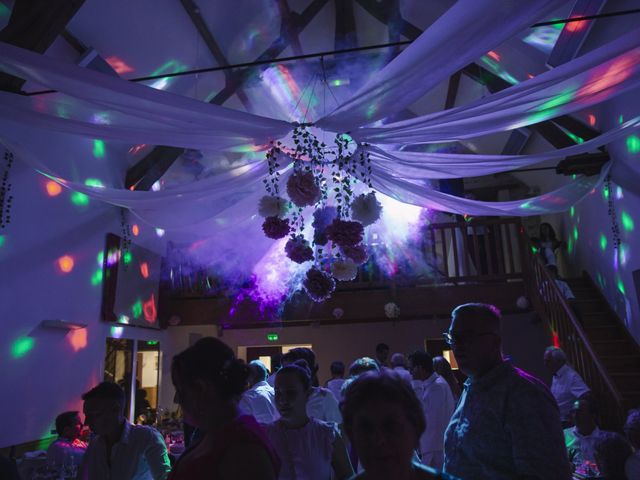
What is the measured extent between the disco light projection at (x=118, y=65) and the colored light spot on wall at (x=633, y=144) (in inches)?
249

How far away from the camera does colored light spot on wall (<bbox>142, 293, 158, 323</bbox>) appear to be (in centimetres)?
827

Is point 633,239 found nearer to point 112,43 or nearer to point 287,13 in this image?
point 287,13

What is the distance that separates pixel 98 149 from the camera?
7195 millimetres

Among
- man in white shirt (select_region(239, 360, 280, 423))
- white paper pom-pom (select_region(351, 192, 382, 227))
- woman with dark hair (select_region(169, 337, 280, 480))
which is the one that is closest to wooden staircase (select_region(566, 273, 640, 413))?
white paper pom-pom (select_region(351, 192, 382, 227))

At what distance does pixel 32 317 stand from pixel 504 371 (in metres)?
5.49

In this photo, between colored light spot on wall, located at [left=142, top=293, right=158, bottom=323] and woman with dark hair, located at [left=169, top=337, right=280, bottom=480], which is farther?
colored light spot on wall, located at [left=142, top=293, right=158, bottom=323]

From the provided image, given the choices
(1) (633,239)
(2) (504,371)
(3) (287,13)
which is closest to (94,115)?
(2) (504,371)

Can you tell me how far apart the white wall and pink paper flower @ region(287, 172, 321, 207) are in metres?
3.20

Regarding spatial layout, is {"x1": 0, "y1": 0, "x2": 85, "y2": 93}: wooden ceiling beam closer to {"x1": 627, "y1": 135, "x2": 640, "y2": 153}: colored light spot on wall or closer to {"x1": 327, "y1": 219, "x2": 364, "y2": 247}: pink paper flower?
{"x1": 327, "y1": 219, "x2": 364, "y2": 247}: pink paper flower

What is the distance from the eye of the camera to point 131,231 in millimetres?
8047

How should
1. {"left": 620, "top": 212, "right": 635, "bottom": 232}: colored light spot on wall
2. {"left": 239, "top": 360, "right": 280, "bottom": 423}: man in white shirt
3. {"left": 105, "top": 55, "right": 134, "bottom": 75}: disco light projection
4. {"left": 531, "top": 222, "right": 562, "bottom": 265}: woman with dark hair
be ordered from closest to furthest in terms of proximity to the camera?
{"left": 239, "top": 360, "right": 280, "bottom": 423}: man in white shirt → {"left": 620, "top": 212, "right": 635, "bottom": 232}: colored light spot on wall → {"left": 105, "top": 55, "right": 134, "bottom": 75}: disco light projection → {"left": 531, "top": 222, "right": 562, "bottom": 265}: woman with dark hair

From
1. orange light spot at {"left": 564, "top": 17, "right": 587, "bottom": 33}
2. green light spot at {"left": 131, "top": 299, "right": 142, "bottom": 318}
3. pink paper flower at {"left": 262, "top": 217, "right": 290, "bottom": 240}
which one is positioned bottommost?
green light spot at {"left": 131, "top": 299, "right": 142, "bottom": 318}

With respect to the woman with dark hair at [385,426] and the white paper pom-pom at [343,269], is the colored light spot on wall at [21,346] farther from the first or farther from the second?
the woman with dark hair at [385,426]

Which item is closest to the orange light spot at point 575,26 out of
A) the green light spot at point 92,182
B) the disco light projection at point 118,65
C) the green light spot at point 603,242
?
the green light spot at point 603,242
